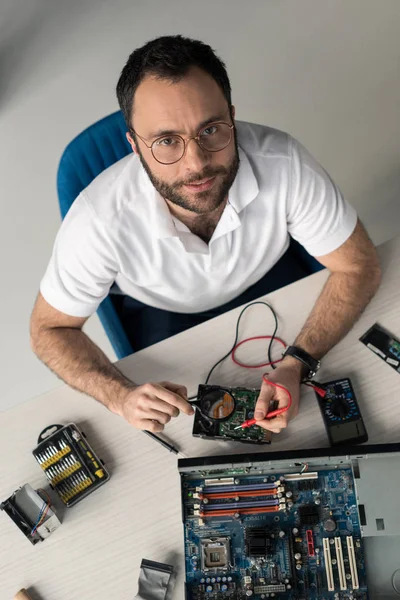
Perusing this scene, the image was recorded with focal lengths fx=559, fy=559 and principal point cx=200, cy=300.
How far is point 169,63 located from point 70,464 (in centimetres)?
97

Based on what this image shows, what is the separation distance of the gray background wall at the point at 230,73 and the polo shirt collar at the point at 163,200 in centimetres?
106

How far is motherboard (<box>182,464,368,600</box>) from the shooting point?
125cm

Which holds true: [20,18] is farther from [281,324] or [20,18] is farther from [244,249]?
[281,324]

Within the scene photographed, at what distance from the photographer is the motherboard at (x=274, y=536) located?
4.10ft

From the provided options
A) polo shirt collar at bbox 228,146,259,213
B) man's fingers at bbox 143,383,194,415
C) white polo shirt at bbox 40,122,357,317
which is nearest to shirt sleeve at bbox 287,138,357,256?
white polo shirt at bbox 40,122,357,317

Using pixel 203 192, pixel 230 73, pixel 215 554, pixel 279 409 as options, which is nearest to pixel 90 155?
pixel 203 192

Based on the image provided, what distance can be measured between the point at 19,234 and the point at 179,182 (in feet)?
4.88

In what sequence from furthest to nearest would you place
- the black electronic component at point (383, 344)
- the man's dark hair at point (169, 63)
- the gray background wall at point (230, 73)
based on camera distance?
the gray background wall at point (230, 73), the black electronic component at point (383, 344), the man's dark hair at point (169, 63)

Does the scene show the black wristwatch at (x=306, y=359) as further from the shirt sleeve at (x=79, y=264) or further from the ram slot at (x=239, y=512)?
the shirt sleeve at (x=79, y=264)

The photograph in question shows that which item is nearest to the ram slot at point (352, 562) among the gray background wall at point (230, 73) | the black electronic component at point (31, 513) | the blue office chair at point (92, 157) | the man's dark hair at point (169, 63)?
the black electronic component at point (31, 513)

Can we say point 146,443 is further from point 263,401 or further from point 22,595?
point 22,595

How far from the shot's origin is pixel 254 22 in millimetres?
2736

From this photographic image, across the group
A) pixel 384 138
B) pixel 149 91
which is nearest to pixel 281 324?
pixel 149 91

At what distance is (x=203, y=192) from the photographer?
1.34 metres
